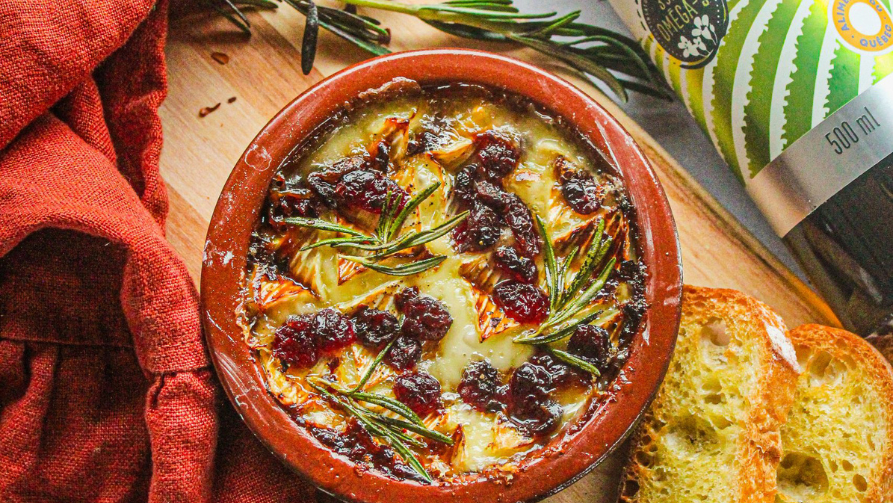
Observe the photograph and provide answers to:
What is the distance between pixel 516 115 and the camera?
247 cm

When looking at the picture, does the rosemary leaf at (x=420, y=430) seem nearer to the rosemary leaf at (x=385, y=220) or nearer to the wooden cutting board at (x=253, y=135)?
the rosemary leaf at (x=385, y=220)

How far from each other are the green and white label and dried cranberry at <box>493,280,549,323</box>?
1.02 m

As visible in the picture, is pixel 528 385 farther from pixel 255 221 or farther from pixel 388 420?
pixel 255 221

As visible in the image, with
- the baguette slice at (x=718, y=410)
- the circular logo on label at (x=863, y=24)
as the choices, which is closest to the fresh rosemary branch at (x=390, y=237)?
the baguette slice at (x=718, y=410)

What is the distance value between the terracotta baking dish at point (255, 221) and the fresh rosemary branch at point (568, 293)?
14 cm

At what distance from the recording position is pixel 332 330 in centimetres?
232

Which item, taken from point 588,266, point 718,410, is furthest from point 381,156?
point 718,410

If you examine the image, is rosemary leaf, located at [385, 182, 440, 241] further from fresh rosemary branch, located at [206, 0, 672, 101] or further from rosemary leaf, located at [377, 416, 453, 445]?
fresh rosemary branch, located at [206, 0, 672, 101]

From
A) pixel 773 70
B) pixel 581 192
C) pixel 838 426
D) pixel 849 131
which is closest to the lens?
pixel 581 192

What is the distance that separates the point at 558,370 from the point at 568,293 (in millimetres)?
232

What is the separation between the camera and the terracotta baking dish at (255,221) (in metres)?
2.28

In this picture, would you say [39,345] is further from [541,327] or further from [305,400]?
[541,327]

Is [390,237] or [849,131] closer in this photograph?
[390,237]

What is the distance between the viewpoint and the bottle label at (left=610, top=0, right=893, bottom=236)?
252cm
